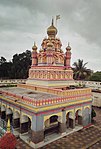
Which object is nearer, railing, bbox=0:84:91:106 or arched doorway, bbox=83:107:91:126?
railing, bbox=0:84:91:106

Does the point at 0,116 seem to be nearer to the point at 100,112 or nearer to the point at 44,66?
the point at 44,66

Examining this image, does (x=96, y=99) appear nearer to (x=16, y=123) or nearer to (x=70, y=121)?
(x=70, y=121)

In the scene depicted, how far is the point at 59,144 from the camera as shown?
1065cm

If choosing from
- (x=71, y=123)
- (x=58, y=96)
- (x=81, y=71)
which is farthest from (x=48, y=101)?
(x=81, y=71)

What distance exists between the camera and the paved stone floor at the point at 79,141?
10320 mm

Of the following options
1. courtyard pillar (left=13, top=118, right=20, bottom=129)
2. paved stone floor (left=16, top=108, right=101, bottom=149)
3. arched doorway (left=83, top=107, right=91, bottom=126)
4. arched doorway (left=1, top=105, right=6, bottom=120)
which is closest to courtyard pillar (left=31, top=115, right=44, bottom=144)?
paved stone floor (left=16, top=108, right=101, bottom=149)

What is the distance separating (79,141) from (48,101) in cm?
385

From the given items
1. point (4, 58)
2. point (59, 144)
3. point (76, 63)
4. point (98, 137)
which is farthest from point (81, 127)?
point (4, 58)

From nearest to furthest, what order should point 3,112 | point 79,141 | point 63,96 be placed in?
point 79,141 < point 63,96 < point 3,112

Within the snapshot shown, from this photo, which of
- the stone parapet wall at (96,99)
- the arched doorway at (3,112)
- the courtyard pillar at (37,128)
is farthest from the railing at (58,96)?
the stone parapet wall at (96,99)

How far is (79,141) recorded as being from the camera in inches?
439

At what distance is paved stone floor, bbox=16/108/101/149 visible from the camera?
33.9ft

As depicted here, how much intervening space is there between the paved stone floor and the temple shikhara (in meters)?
0.51

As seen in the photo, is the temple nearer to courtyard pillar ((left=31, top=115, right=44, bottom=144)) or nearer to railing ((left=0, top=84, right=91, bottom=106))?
railing ((left=0, top=84, right=91, bottom=106))
